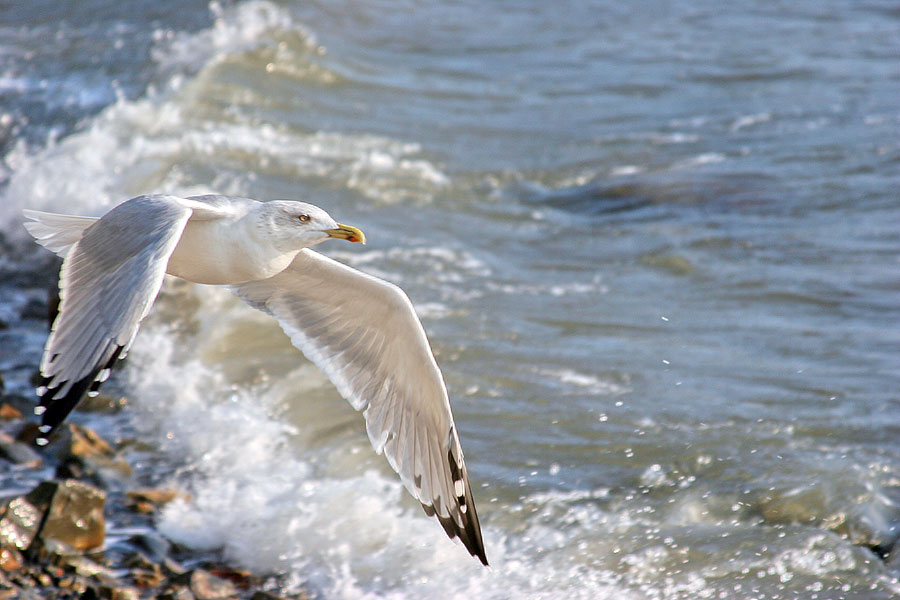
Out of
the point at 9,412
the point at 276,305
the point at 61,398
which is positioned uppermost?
the point at 61,398

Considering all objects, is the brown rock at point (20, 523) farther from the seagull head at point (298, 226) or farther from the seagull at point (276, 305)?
the seagull head at point (298, 226)

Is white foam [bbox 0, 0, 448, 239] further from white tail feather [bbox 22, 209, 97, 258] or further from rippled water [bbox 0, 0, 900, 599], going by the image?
white tail feather [bbox 22, 209, 97, 258]

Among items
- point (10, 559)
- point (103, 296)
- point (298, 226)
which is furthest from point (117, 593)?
point (298, 226)

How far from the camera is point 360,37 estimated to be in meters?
14.9

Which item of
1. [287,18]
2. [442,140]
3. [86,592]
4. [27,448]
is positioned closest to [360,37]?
[287,18]

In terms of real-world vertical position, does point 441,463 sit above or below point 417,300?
above

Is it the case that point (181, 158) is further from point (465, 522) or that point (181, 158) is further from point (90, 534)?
point (465, 522)

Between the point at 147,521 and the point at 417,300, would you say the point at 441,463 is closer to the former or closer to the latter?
the point at 147,521

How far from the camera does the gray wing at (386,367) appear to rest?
4.55 metres

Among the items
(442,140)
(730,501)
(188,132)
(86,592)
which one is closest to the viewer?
(86,592)

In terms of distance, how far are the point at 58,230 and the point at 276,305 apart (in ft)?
3.21

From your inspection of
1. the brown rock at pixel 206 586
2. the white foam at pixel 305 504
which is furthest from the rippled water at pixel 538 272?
the brown rock at pixel 206 586

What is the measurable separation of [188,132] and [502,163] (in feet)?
9.65

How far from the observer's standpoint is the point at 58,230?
438 cm
